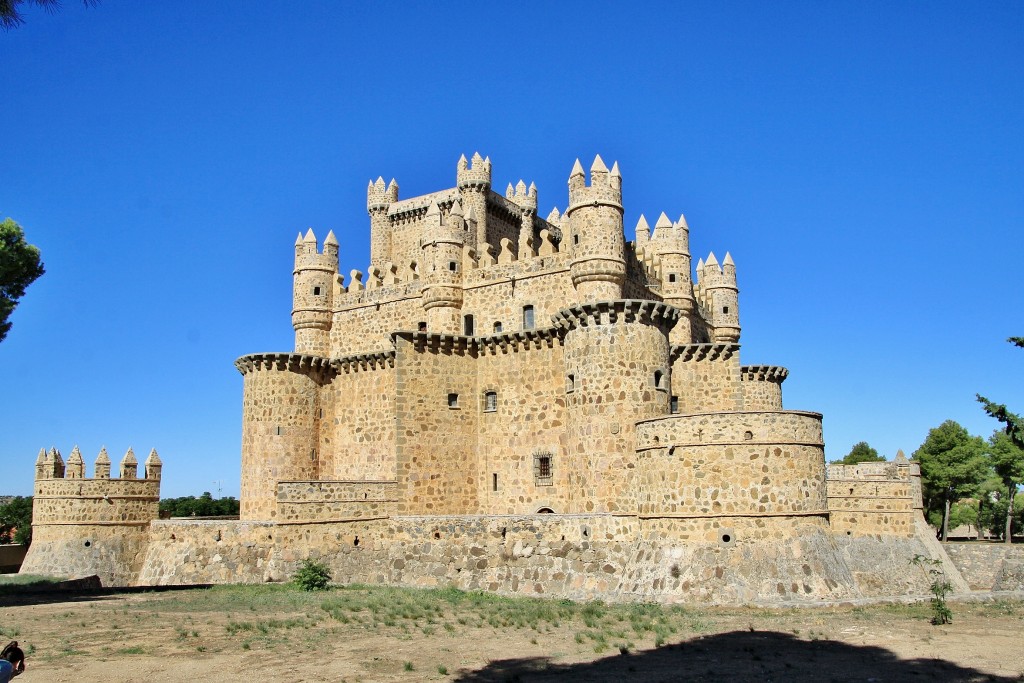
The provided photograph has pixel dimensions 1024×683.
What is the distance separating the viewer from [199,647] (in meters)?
16.0

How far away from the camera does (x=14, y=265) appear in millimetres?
24094

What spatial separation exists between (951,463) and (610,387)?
36.2 m

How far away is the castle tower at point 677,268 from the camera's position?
34875mm

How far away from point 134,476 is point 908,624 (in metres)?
28.5

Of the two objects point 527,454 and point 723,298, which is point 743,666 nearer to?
point 527,454

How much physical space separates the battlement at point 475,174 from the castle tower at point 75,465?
64.0 ft

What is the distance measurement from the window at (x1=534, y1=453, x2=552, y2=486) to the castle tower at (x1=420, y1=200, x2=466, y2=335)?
646cm

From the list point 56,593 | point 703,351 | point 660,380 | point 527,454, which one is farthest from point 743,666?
point 56,593

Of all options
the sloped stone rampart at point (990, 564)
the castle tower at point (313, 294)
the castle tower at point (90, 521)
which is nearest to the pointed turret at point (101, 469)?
the castle tower at point (90, 521)

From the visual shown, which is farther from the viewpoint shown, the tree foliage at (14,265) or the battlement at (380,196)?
the battlement at (380,196)

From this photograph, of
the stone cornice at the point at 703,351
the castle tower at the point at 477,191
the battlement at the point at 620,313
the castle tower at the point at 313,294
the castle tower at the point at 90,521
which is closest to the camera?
the battlement at the point at 620,313

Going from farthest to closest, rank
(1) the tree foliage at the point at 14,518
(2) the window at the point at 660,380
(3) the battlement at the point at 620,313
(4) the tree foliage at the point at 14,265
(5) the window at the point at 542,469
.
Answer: (1) the tree foliage at the point at 14,518
(5) the window at the point at 542,469
(2) the window at the point at 660,380
(3) the battlement at the point at 620,313
(4) the tree foliage at the point at 14,265

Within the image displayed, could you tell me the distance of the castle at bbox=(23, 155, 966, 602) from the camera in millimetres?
21641

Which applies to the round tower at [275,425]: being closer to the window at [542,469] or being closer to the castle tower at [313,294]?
the castle tower at [313,294]
